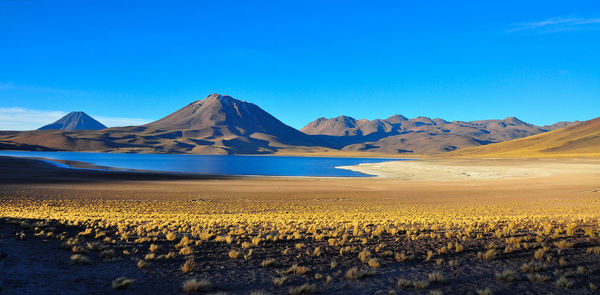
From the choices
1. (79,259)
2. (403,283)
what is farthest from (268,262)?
(79,259)

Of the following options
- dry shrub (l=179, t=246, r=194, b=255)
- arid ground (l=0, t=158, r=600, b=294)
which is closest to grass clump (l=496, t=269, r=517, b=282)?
arid ground (l=0, t=158, r=600, b=294)

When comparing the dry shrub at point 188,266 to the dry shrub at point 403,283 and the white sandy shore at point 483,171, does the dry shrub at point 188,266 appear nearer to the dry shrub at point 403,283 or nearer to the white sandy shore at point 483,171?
the dry shrub at point 403,283

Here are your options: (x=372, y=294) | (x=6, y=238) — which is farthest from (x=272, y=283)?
(x=6, y=238)

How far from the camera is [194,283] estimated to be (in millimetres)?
7621

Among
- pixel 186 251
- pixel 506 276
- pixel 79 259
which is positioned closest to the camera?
pixel 506 276

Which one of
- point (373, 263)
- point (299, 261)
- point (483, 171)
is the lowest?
point (299, 261)

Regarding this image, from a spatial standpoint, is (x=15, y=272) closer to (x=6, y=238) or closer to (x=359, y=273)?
(x=6, y=238)

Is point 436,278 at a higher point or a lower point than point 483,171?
lower

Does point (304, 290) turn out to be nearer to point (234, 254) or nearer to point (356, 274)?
point (356, 274)

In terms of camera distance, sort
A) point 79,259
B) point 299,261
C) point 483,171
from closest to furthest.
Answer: point 79,259
point 299,261
point 483,171

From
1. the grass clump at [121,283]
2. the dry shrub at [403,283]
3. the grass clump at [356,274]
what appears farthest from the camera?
the grass clump at [356,274]

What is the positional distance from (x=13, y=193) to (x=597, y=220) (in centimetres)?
4438

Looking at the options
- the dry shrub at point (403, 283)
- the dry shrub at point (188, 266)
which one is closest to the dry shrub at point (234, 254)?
the dry shrub at point (188, 266)

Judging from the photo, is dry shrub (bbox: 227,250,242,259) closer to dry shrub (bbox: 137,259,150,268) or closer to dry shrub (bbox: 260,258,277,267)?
dry shrub (bbox: 260,258,277,267)
